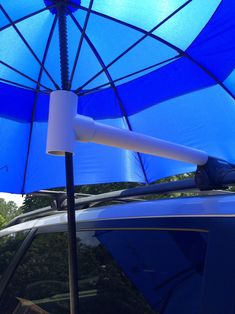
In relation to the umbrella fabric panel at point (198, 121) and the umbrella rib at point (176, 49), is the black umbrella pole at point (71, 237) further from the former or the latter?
the umbrella fabric panel at point (198, 121)

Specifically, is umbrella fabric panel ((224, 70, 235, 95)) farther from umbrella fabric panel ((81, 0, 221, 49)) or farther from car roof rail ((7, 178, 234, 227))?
car roof rail ((7, 178, 234, 227))

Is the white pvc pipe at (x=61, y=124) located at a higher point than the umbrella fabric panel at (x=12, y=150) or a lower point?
lower

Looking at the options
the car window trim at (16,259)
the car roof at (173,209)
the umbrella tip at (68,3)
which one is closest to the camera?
the car roof at (173,209)

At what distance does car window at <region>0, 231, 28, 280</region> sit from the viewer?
2488 mm

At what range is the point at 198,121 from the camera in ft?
8.99

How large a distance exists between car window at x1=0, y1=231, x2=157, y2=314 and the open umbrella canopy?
2.84 feet

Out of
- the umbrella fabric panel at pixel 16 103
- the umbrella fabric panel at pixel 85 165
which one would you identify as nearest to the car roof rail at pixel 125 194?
the umbrella fabric panel at pixel 85 165

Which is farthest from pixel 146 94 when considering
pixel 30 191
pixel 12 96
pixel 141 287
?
pixel 141 287

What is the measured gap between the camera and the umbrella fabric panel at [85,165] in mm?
3029

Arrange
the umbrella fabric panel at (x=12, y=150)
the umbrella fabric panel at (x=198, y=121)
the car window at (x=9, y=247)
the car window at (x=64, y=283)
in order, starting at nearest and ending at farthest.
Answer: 1. the car window at (x=64, y=283)
2. the car window at (x=9, y=247)
3. the umbrella fabric panel at (x=198, y=121)
4. the umbrella fabric panel at (x=12, y=150)

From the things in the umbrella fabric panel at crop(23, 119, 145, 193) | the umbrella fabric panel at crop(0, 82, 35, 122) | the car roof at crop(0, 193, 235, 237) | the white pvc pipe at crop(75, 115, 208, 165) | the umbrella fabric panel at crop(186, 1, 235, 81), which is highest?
the umbrella fabric panel at crop(0, 82, 35, 122)

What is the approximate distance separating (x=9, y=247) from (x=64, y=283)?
853mm

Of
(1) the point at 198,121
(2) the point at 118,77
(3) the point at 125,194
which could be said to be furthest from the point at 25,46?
(1) the point at 198,121

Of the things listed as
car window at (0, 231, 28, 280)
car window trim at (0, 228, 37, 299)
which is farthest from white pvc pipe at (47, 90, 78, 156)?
car window at (0, 231, 28, 280)
